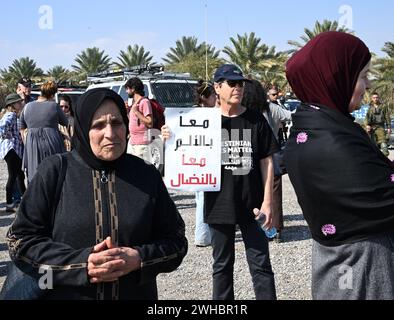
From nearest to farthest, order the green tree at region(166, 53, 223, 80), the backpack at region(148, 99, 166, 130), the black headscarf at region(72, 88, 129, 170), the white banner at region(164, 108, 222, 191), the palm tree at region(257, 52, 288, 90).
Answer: the black headscarf at region(72, 88, 129, 170), the white banner at region(164, 108, 222, 191), the backpack at region(148, 99, 166, 130), the green tree at region(166, 53, 223, 80), the palm tree at region(257, 52, 288, 90)

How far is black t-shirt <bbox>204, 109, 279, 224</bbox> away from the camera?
4.30 metres

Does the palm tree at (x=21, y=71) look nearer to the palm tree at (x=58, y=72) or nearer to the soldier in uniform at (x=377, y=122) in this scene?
the palm tree at (x=58, y=72)

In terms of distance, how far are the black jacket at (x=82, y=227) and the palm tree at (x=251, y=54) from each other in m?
40.1

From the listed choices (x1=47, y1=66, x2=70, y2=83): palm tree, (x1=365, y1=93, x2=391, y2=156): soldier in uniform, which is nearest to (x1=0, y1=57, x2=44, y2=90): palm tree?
(x1=47, y1=66, x2=70, y2=83): palm tree

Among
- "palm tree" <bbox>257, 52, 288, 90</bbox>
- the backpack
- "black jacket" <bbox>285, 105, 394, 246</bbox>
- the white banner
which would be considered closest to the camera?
"black jacket" <bbox>285, 105, 394, 246</bbox>

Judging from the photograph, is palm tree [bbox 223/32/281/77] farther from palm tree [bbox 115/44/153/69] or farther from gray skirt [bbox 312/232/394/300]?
gray skirt [bbox 312/232/394/300]

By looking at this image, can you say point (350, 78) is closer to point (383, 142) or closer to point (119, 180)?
point (119, 180)

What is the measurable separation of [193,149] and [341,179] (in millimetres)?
2632

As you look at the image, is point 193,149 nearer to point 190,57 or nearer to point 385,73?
point 385,73

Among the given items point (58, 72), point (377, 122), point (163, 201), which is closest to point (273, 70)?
point (58, 72)

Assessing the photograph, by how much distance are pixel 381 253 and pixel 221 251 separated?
2111mm

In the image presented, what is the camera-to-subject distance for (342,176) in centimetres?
226

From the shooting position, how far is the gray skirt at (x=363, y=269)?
2287mm

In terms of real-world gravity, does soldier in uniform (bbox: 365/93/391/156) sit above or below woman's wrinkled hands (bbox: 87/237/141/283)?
below
